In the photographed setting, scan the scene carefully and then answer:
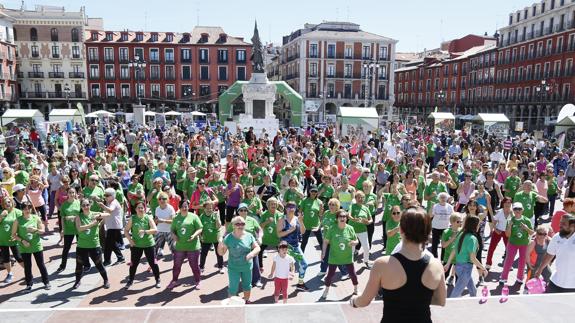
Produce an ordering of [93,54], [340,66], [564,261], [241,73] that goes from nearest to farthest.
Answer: [564,261], [93,54], [241,73], [340,66]

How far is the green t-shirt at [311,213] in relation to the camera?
8.30 metres

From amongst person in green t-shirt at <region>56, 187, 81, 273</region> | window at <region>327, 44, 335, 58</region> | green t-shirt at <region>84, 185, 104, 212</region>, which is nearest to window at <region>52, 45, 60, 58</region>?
window at <region>327, 44, 335, 58</region>

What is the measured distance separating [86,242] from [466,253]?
5.75m

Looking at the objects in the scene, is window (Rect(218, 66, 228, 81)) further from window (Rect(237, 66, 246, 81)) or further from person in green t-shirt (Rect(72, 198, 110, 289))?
person in green t-shirt (Rect(72, 198, 110, 289))

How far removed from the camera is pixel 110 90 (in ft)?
193

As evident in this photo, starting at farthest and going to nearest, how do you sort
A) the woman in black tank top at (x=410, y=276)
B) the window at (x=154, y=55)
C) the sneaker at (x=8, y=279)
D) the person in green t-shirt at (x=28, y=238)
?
the window at (x=154, y=55), the sneaker at (x=8, y=279), the person in green t-shirt at (x=28, y=238), the woman in black tank top at (x=410, y=276)

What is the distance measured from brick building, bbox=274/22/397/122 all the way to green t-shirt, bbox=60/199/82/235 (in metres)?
53.8

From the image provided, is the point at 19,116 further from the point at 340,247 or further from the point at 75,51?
the point at 75,51

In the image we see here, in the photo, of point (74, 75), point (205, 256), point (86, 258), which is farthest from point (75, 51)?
point (205, 256)

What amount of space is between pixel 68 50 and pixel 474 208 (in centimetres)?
5992

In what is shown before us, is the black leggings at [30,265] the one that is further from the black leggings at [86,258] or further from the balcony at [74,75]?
the balcony at [74,75]

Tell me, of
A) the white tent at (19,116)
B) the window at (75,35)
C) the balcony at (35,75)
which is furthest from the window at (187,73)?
the white tent at (19,116)

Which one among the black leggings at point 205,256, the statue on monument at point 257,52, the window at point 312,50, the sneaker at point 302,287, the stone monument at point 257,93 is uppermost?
the window at point 312,50

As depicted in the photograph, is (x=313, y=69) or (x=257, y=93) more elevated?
(x=313, y=69)
